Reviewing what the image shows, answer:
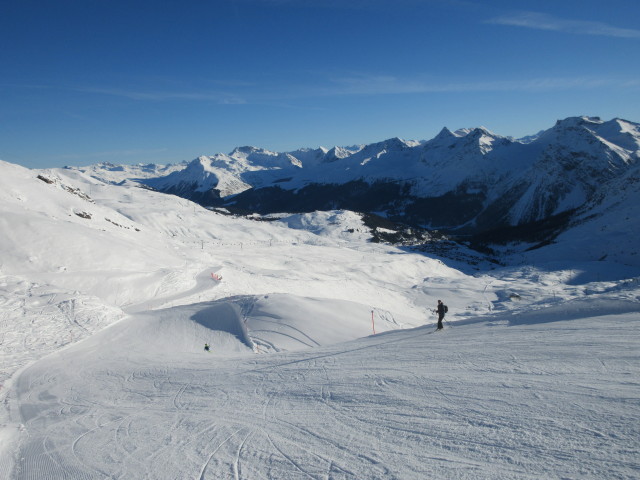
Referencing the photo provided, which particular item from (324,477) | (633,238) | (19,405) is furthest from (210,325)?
(633,238)

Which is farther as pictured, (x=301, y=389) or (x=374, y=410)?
(x=301, y=389)

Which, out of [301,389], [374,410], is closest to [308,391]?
[301,389]

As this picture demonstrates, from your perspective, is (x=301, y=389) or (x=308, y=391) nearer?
(x=308, y=391)

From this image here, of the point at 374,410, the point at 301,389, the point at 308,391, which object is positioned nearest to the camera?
the point at 374,410

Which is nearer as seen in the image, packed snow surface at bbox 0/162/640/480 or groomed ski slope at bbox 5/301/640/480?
groomed ski slope at bbox 5/301/640/480

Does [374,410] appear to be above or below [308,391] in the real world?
above

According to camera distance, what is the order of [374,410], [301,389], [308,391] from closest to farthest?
[374,410] < [308,391] < [301,389]

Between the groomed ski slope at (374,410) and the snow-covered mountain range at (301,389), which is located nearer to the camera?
the groomed ski slope at (374,410)

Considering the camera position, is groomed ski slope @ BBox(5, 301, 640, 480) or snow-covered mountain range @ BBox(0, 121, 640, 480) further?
snow-covered mountain range @ BBox(0, 121, 640, 480)

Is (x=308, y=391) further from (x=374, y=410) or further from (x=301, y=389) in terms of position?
(x=374, y=410)

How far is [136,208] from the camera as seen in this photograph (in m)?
71.9

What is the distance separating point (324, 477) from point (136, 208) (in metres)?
77.4

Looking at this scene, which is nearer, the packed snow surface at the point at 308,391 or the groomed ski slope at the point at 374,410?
the groomed ski slope at the point at 374,410

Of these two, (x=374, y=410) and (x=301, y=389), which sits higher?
(x=374, y=410)
